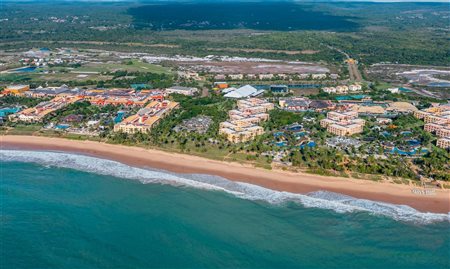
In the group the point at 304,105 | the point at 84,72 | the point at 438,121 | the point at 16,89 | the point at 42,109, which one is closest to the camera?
the point at 438,121

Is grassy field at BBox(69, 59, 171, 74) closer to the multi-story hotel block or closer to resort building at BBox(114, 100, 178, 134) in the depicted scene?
resort building at BBox(114, 100, 178, 134)

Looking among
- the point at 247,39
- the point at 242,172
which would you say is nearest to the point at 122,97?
the point at 242,172

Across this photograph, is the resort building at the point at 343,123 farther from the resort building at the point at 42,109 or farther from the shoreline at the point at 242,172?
the resort building at the point at 42,109

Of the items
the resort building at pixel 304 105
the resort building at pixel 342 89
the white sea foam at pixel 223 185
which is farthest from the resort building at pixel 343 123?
the resort building at pixel 342 89

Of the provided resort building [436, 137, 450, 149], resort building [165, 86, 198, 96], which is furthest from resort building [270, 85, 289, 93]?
resort building [436, 137, 450, 149]

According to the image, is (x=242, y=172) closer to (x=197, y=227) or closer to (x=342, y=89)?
(x=197, y=227)

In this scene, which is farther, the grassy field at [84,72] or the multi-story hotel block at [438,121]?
the grassy field at [84,72]
